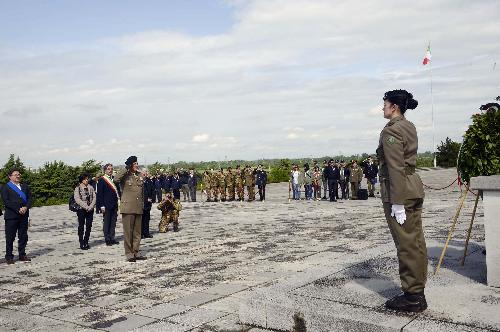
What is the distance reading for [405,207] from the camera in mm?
4102

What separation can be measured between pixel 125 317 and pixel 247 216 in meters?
11.5

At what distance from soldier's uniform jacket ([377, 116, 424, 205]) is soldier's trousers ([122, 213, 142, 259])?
5.84 metres

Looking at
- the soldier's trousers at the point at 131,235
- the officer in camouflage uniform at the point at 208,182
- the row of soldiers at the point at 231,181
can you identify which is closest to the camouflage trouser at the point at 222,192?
the row of soldiers at the point at 231,181

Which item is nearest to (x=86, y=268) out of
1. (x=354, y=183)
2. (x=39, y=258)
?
(x=39, y=258)

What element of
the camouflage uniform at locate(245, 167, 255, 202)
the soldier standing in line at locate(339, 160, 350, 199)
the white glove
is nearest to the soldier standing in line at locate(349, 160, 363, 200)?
the soldier standing in line at locate(339, 160, 350, 199)

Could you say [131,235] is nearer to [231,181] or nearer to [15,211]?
[15,211]

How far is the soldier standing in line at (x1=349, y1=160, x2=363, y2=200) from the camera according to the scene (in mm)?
22000

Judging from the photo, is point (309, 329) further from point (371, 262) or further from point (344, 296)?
point (371, 262)

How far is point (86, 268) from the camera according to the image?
8508 millimetres

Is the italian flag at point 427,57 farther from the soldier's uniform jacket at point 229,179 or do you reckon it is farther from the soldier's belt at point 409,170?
the soldier's belt at point 409,170

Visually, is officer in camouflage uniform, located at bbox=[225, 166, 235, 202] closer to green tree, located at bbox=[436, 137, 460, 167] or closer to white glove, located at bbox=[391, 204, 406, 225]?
white glove, located at bbox=[391, 204, 406, 225]

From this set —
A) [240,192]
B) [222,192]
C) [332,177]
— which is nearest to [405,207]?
[332,177]

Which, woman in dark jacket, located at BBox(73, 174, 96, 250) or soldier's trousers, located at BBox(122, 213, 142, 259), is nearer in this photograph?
soldier's trousers, located at BBox(122, 213, 142, 259)

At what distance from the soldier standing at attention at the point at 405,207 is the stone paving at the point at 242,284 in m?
0.17
